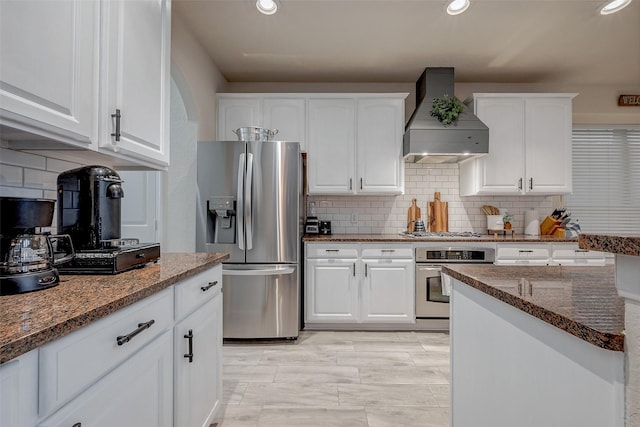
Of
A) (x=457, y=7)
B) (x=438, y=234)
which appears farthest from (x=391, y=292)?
(x=457, y=7)

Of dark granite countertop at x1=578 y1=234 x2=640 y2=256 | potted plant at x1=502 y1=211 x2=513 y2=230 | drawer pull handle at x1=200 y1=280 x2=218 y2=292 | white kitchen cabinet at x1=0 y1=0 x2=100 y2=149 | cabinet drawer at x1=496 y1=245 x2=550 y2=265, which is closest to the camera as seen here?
dark granite countertop at x1=578 y1=234 x2=640 y2=256

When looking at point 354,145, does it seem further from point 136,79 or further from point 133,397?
point 133,397

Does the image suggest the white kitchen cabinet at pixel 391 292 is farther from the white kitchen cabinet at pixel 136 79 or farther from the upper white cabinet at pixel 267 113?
the white kitchen cabinet at pixel 136 79

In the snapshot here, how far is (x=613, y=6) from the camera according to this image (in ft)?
8.23

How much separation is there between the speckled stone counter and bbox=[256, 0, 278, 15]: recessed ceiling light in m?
2.06

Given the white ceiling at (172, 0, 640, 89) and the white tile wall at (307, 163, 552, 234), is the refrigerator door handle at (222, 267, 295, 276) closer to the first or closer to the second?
the white tile wall at (307, 163, 552, 234)

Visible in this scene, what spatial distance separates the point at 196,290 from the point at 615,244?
1407mm

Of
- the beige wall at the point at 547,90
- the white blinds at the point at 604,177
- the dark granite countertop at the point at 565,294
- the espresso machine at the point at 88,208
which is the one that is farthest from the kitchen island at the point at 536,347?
the white blinds at the point at 604,177

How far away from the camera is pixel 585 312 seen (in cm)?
76

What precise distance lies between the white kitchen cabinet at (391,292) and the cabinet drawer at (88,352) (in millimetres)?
2383

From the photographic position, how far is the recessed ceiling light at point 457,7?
8.04ft

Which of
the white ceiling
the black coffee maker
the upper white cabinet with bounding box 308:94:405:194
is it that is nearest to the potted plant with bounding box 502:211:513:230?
the upper white cabinet with bounding box 308:94:405:194

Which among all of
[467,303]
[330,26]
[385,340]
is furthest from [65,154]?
[385,340]

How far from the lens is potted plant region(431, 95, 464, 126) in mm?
3357
